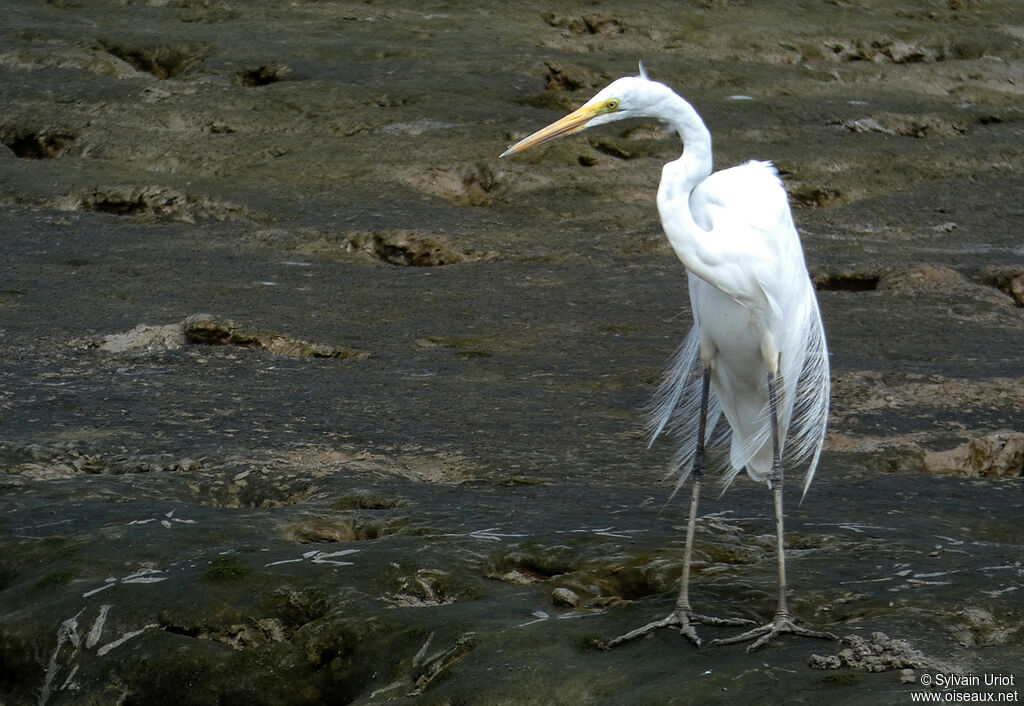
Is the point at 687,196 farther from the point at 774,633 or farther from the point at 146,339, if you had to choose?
the point at 146,339

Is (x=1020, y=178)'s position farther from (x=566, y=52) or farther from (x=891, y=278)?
(x=566, y=52)

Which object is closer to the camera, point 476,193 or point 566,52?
point 476,193

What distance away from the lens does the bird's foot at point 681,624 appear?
3.52 meters

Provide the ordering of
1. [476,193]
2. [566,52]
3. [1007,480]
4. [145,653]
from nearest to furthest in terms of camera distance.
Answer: [145,653] < [1007,480] < [476,193] < [566,52]

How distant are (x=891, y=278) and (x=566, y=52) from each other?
4.37 meters

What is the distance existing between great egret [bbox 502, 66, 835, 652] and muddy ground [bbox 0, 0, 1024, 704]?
277 millimetres

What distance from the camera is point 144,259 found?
7977 millimetres

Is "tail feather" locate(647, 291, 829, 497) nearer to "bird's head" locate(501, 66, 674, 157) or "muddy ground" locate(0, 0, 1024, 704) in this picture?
"muddy ground" locate(0, 0, 1024, 704)

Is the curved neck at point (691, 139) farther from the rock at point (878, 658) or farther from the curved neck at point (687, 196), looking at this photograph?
the rock at point (878, 658)

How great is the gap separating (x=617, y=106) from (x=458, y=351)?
2.77 m

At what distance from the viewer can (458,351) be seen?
6.72 meters


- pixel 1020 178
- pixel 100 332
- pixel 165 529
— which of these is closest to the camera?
pixel 165 529

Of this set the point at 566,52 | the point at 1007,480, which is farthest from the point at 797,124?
the point at 1007,480

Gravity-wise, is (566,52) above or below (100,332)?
above
